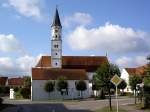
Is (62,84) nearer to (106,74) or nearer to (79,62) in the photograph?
(79,62)

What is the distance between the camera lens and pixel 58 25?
11031 centimetres

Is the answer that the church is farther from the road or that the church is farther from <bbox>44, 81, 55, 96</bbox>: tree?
the road

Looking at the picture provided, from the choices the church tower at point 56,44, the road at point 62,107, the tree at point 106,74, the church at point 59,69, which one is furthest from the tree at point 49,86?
the tree at point 106,74

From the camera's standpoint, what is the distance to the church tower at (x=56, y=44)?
11012 centimetres

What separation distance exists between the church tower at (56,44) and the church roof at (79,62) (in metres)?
2.45

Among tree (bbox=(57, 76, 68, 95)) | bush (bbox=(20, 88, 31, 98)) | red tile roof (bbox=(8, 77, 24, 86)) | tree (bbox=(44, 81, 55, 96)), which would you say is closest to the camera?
tree (bbox=(57, 76, 68, 95))

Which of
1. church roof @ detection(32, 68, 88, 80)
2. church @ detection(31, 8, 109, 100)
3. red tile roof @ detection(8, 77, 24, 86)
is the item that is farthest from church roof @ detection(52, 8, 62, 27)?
red tile roof @ detection(8, 77, 24, 86)

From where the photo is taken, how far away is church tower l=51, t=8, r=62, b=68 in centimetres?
11012

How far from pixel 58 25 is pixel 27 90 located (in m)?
28.1

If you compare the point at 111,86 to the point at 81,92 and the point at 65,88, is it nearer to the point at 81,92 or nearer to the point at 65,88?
the point at 65,88

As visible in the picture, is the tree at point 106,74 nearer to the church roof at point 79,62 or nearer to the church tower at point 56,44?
the church tower at point 56,44

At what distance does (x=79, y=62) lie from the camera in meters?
118

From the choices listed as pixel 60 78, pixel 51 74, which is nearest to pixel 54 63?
pixel 51 74

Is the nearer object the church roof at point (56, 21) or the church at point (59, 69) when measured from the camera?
the church at point (59, 69)
